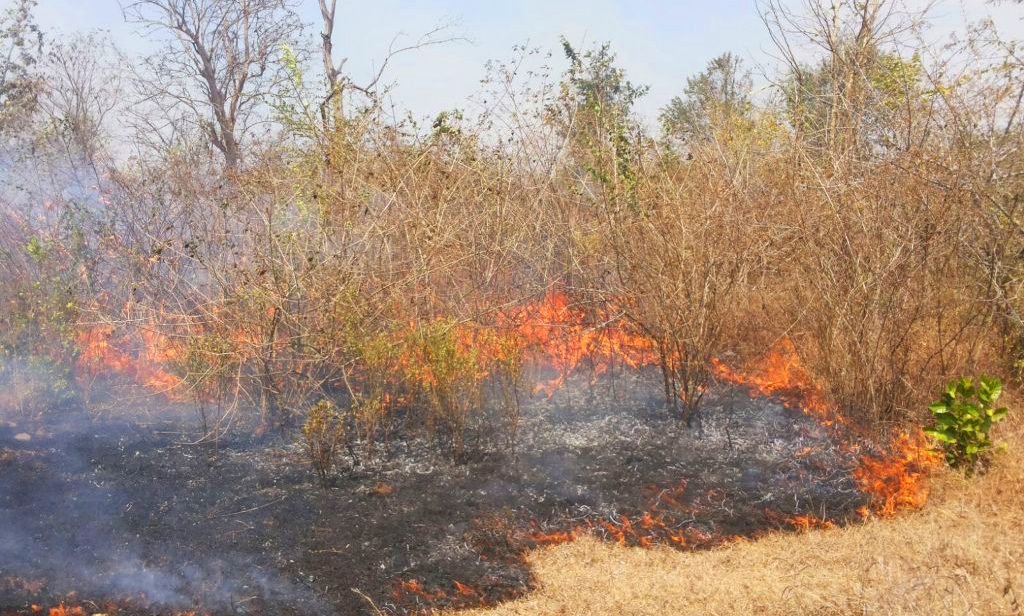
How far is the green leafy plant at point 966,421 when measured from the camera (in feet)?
17.6

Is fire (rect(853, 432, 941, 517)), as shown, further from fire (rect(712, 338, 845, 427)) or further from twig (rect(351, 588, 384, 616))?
twig (rect(351, 588, 384, 616))

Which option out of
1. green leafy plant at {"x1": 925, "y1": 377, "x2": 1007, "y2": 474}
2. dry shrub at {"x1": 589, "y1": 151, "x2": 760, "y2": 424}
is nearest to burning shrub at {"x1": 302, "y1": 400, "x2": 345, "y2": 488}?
dry shrub at {"x1": 589, "y1": 151, "x2": 760, "y2": 424}

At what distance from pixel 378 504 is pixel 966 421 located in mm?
3758

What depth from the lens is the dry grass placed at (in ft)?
12.5

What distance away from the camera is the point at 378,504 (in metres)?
5.33

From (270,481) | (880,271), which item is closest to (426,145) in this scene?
(270,481)

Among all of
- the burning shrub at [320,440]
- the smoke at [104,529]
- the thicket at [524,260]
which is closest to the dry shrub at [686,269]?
the thicket at [524,260]

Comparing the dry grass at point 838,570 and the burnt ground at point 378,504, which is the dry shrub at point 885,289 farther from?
the dry grass at point 838,570

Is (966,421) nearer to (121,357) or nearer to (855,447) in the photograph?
(855,447)

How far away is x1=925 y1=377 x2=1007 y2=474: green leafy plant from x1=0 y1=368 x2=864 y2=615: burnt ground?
65 centimetres

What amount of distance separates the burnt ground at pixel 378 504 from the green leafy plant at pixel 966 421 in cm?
65

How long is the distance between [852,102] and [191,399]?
5729 mm

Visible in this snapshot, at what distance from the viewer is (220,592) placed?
4336 millimetres

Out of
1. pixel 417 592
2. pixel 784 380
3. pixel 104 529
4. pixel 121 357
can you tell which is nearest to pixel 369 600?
pixel 417 592
